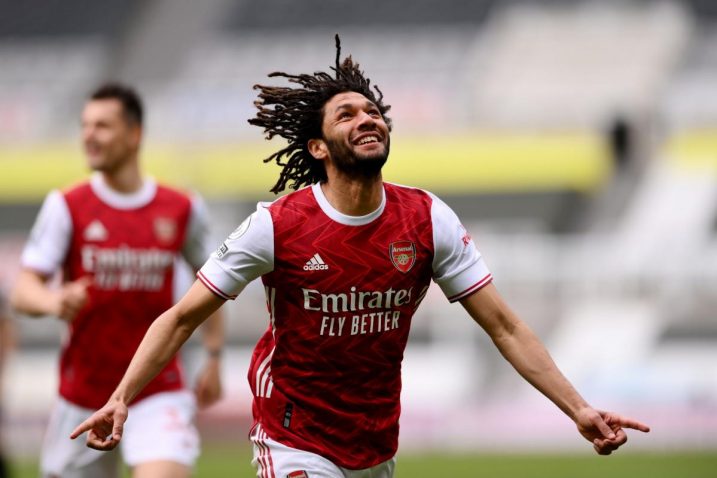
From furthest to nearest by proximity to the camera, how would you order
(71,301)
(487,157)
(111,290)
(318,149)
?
(487,157) → (111,290) → (71,301) → (318,149)

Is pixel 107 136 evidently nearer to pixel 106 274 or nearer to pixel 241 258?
pixel 106 274

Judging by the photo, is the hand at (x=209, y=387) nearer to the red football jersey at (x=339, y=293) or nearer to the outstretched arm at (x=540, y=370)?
the red football jersey at (x=339, y=293)

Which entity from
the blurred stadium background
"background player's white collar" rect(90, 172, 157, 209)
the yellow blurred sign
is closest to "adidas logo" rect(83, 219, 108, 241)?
"background player's white collar" rect(90, 172, 157, 209)

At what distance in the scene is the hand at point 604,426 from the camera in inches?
205

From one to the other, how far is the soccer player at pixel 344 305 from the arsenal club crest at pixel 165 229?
179cm

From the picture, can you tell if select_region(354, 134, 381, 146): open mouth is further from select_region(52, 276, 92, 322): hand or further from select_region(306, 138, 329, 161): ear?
select_region(52, 276, 92, 322): hand

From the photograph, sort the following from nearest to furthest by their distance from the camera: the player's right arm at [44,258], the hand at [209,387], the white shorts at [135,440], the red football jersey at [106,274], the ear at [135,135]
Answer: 1. the white shorts at [135,440]
2. the player's right arm at [44,258]
3. the red football jersey at [106,274]
4. the hand at [209,387]
5. the ear at [135,135]

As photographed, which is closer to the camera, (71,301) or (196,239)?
(71,301)

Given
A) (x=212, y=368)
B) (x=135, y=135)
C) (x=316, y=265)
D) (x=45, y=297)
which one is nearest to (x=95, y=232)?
(x=45, y=297)

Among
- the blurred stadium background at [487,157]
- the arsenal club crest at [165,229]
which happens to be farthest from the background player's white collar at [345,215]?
the blurred stadium background at [487,157]

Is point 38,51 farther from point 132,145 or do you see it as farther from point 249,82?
point 132,145

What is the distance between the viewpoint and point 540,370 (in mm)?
5395

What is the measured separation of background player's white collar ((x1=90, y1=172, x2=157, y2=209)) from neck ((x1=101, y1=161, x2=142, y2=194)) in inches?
0.9

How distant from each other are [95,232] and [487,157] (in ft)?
65.0
